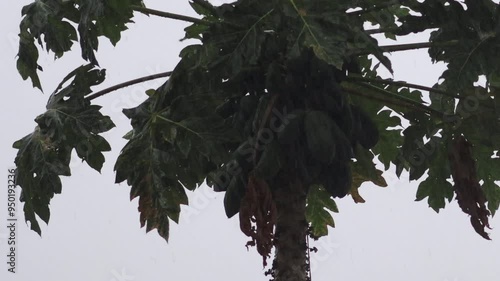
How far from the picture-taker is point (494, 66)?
8.35 feet

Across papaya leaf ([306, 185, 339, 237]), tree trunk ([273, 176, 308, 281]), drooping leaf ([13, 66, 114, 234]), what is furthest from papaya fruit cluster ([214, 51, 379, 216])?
papaya leaf ([306, 185, 339, 237])

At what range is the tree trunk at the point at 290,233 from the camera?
2727mm

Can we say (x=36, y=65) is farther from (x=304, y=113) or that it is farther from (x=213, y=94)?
(x=304, y=113)

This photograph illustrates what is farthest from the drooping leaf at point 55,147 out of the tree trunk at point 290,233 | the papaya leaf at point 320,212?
the papaya leaf at point 320,212

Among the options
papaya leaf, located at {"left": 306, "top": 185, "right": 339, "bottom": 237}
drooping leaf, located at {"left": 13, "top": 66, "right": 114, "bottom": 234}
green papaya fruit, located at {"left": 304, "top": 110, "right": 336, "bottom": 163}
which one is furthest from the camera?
papaya leaf, located at {"left": 306, "top": 185, "right": 339, "bottom": 237}

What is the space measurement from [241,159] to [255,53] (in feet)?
0.88

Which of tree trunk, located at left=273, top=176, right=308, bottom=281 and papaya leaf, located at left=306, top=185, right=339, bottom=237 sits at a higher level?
papaya leaf, located at left=306, top=185, right=339, bottom=237

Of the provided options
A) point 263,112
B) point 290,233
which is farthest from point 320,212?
point 263,112

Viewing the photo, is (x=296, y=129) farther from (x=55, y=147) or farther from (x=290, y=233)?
(x=55, y=147)

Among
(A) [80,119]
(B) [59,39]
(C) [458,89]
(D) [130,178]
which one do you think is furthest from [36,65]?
(C) [458,89]

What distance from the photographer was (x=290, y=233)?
8.98ft

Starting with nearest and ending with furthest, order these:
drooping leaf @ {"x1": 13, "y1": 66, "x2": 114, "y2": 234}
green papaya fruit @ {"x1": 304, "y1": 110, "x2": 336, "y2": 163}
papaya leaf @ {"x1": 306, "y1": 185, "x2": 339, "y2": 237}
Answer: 1. green papaya fruit @ {"x1": 304, "y1": 110, "x2": 336, "y2": 163}
2. drooping leaf @ {"x1": 13, "y1": 66, "x2": 114, "y2": 234}
3. papaya leaf @ {"x1": 306, "y1": 185, "x2": 339, "y2": 237}

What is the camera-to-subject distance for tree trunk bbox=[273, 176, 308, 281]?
2727 mm

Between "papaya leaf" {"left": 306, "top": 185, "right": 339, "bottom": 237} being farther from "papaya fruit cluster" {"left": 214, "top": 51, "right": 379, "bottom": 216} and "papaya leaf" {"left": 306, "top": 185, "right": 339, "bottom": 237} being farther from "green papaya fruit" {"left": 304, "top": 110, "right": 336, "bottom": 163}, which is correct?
"green papaya fruit" {"left": 304, "top": 110, "right": 336, "bottom": 163}
